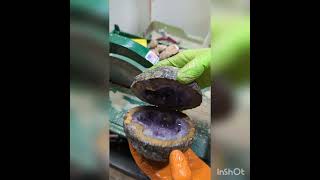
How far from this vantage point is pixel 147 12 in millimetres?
1762

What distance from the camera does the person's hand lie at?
1.70 m

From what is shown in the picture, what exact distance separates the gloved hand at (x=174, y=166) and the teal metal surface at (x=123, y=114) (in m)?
0.03

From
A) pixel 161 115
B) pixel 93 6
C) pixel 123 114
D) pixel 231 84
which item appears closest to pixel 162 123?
pixel 161 115

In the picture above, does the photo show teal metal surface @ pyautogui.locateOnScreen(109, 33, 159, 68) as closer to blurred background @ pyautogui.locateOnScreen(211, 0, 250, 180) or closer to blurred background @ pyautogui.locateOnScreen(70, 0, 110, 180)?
blurred background @ pyautogui.locateOnScreen(70, 0, 110, 180)

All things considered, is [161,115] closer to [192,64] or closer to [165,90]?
[165,90]

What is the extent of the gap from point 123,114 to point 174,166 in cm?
26

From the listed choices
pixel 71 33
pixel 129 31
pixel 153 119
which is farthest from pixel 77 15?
pixel 153 119

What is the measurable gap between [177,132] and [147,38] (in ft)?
1.14

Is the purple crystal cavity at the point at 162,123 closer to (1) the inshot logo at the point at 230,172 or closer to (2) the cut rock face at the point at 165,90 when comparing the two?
(2) the cut rock face at the point at 165,90

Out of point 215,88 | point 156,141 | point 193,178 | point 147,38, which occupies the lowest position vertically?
point 193,178

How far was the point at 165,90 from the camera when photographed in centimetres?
175

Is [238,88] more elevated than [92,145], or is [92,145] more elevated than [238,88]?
[238,88]

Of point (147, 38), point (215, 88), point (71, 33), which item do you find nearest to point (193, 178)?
point (215, 88)

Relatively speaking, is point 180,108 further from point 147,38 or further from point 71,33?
point 71,33
